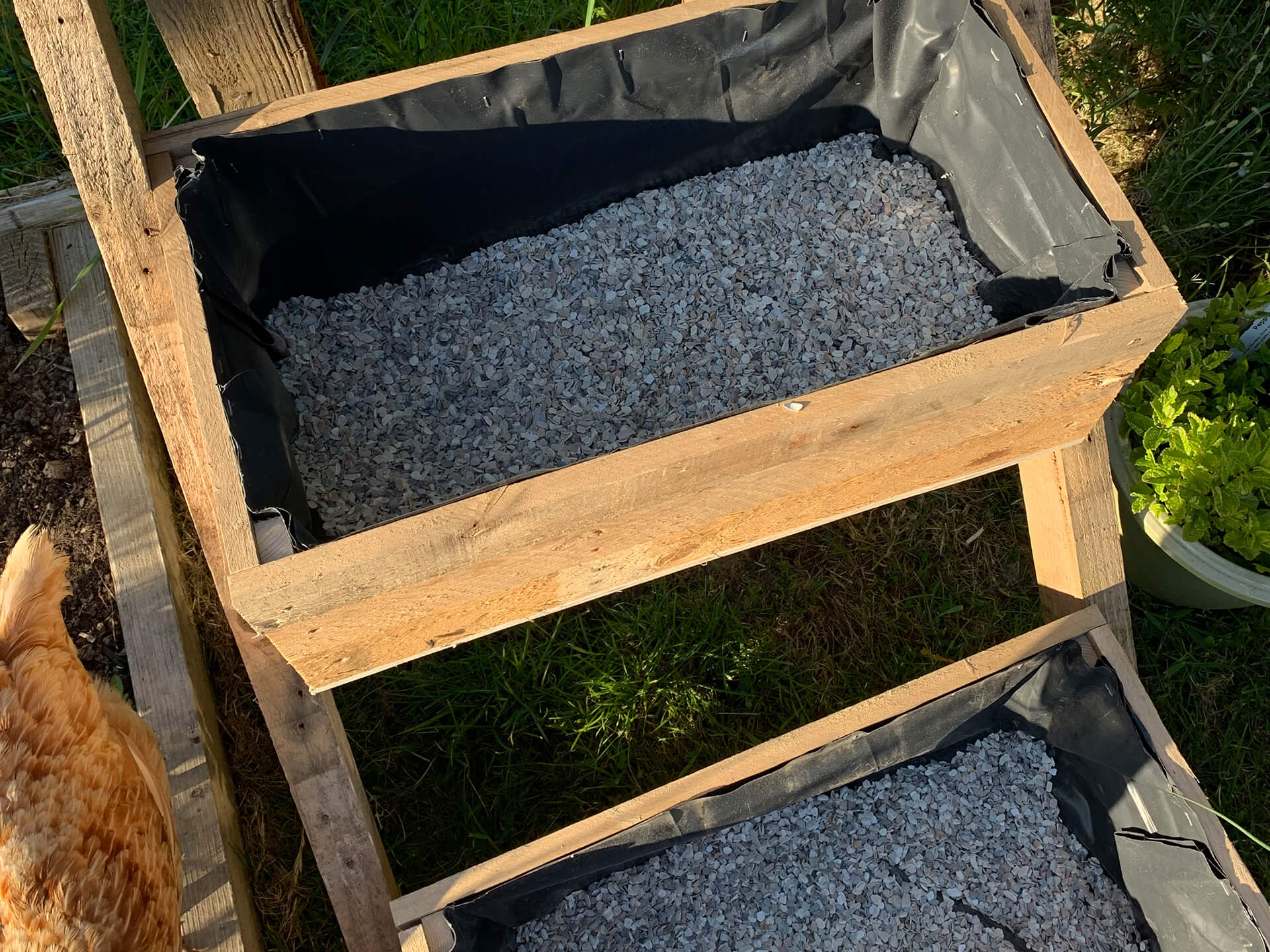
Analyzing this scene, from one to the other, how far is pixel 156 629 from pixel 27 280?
83cm

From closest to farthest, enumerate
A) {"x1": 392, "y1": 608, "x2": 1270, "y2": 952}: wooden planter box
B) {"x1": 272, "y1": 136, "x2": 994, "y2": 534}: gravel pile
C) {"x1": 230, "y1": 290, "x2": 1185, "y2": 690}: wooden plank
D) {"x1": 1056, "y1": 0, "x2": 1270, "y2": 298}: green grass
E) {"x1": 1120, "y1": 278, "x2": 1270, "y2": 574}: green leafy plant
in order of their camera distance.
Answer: {"x1": 230, "y1": 290, "x2": 1185, "y2": 690}: wooden plank
{"x1": 392, "y1": 608, "x2": 1270, "y2": 952}: wooden planter box
{"x1": 1120, "y1": 278, "x2": 1270, "y2": 574}: green leafy plant
{"x1": 272, "y1": 136, "x2": 994, "y2": 534}: gravel pile
{"x1": 1056, "y1": 0, "x2": 1270, "y2": 298}: green grass

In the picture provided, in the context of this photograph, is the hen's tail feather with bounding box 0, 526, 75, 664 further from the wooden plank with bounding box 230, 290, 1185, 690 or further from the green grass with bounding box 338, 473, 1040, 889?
the green grass with bounding box 338, 473, 1040, 889

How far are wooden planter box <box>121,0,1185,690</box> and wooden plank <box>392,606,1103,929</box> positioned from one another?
339 mm

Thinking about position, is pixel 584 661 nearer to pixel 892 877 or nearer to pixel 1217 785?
pixel 892 877

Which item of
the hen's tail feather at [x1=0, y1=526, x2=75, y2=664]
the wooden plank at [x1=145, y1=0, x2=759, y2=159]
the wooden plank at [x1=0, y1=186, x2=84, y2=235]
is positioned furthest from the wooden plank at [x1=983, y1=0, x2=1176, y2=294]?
the wooden plank at [x1=0, y1=186, x2=84, y2=235]

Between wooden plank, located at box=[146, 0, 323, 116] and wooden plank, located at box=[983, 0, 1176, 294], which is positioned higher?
wooden plank, located at box=[146, 0, 323, 116]

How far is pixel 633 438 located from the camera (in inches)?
71.3

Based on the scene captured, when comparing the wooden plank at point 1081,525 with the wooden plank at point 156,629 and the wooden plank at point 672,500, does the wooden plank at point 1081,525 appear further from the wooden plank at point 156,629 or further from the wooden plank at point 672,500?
the wooden plank at point 156,629

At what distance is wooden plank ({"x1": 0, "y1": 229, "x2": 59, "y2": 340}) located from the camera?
199cm

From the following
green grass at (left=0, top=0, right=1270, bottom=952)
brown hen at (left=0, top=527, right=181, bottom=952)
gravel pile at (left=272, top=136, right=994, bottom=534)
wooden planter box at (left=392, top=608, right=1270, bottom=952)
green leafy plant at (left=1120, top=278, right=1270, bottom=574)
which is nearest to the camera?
brown hen at (left=0, top=527, right=181, bottom=952)

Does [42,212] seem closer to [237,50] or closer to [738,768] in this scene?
[237,50]

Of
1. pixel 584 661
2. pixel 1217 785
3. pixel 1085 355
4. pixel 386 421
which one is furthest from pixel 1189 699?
pixel 386 421

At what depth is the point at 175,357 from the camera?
4.86 ft

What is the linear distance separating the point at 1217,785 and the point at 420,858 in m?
1.75
